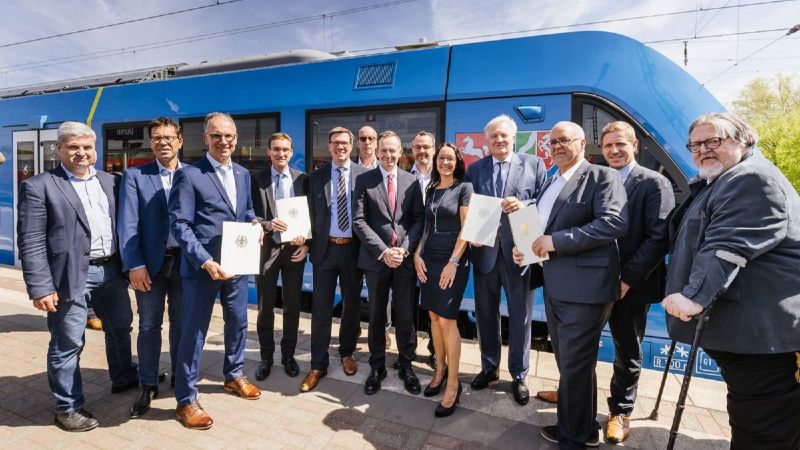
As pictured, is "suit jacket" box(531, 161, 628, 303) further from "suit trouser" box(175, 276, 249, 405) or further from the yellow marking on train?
the yellow marking on train

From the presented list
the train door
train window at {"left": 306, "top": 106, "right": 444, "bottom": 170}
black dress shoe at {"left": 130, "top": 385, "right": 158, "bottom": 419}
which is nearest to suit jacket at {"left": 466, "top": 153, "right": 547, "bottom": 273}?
train window at {"left": 306, "top": 106, "right": 444, "bottom": 170}

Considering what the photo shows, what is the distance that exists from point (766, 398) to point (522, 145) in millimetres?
2595

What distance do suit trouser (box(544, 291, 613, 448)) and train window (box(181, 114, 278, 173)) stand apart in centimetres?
386

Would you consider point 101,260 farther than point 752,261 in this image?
Yes

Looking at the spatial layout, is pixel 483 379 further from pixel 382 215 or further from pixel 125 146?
pixel 125 146

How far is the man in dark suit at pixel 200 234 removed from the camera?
8.96 ft

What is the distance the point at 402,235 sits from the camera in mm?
3268

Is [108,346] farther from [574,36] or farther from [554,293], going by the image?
[574,36]

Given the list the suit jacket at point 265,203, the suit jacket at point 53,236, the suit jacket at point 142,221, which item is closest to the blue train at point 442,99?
the suit jacket at point 265,203

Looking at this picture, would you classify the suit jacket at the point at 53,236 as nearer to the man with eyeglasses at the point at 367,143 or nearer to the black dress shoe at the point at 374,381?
the man with eyeglasses at the point at 367,143

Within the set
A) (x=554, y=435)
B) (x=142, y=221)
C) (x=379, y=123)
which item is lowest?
(x=554, y=435)

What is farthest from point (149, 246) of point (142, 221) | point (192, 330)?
point (192, 330)

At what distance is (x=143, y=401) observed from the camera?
114 inches

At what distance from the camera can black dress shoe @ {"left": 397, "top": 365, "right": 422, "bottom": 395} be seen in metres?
3.23
